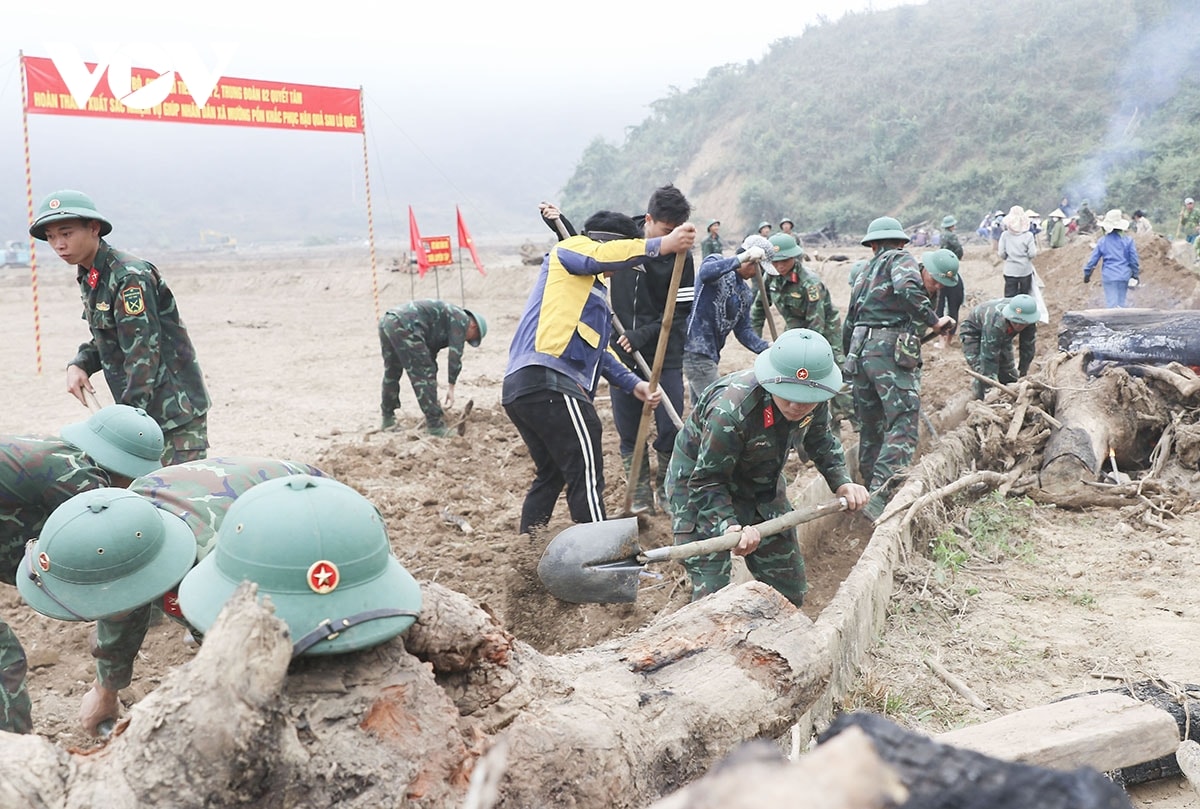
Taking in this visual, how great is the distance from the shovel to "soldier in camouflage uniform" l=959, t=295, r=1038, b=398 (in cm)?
511

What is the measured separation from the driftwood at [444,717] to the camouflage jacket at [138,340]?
9.43ft

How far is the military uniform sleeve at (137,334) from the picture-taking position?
416 centimetres

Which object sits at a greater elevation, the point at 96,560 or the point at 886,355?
the point at 96,560

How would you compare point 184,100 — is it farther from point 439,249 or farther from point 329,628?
point 329,628

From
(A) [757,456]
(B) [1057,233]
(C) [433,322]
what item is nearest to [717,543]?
(A) [757,456]

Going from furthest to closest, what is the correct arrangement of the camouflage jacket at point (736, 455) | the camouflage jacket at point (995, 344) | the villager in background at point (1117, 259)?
the villager in background at point (1117, 259)
the camouflage jacket at point (995, 344)
the camouflage jacket at point (736, 455)

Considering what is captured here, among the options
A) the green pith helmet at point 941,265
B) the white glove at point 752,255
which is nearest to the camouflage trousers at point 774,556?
the white glove at point 752,255

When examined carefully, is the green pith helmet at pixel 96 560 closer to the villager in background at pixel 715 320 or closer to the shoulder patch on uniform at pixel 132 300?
the shoulder patch on uniform at pixel 132 300

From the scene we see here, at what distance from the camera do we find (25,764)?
152 centimetres

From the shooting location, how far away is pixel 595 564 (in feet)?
10.8

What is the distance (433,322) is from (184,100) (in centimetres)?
801

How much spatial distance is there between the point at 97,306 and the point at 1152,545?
5.65 meters

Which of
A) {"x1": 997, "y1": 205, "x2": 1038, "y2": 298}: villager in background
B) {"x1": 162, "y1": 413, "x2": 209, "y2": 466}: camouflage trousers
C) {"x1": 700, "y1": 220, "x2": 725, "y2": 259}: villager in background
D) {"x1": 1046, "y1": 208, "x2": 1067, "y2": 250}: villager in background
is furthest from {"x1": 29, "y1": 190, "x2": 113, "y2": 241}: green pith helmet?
{"x1": 1046, "y1": 208, "x2": 1067, "y2": 250}: villager in background

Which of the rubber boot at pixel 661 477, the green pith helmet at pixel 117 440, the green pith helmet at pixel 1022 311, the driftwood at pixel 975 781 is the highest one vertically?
the driftwood at pixel 975 781
